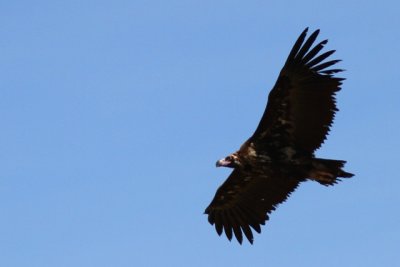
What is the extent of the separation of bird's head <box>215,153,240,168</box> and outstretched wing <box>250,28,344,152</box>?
84 centimetres

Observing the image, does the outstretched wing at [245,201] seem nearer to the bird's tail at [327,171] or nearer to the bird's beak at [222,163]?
the bird's beak at [222,163]

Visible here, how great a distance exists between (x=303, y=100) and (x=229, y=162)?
2.51 meters

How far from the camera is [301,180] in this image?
26.9 m

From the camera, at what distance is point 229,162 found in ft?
90.0

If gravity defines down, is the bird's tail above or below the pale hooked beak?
below

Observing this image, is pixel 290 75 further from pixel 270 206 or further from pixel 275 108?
pixel 270 206

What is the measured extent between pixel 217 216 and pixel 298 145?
382 cm

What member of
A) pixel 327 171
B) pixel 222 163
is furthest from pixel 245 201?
pixel 327 171

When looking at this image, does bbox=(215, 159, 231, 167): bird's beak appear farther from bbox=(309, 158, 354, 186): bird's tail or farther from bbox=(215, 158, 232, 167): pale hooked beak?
bbox=(309, 158, 354, 186): bird's tail

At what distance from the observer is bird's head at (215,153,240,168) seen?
27.2m

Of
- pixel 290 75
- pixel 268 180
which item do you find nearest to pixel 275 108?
pixel 290 75

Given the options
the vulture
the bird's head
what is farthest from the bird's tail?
the bird's head

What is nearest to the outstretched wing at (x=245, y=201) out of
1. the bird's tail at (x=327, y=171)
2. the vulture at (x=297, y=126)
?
the vulture at (x=297, y=126)

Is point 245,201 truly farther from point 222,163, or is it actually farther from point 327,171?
point 327,171
